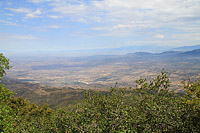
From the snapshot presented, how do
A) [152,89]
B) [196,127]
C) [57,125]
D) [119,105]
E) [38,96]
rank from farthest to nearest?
[38,96] < [57,125] < [152,89] < [119,105] < [196,127]

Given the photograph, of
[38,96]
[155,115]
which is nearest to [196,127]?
[155,115]

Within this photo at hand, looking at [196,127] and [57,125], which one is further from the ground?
[196,127]

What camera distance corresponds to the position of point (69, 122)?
16484mm

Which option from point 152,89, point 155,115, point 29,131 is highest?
point 152,89

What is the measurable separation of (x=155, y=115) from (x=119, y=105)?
9.86 feet

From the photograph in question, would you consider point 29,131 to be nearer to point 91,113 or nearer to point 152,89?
point 91,113

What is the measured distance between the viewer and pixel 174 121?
13.2 metres

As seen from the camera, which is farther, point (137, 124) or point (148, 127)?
point (137, 124)

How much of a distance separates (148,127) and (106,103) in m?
4.66

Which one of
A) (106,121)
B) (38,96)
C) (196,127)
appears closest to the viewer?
(196,127)

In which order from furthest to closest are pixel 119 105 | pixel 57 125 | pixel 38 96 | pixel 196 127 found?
1. pixel 38 96
2. pixel 57 125
3. pixel 119 105
4. pixel 196 127

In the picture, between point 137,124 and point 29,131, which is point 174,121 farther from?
point 29,131

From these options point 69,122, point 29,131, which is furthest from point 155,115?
point 29,131

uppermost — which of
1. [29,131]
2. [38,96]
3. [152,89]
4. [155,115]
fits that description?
[152,89]
